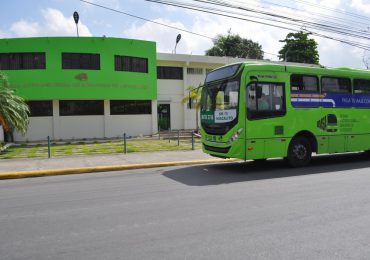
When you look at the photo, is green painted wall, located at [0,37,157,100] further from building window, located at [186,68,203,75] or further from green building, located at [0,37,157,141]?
building window, located at [186,68,203,75]

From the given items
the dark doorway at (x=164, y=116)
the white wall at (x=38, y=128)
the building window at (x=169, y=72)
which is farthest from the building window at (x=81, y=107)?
the building window at (x=169, y=72)

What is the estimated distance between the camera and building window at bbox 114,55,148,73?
83.2 ft

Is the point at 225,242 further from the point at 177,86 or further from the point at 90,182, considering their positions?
the point at 177,86

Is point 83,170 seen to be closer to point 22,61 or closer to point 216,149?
point 216,149

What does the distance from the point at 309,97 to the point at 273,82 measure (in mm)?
1655

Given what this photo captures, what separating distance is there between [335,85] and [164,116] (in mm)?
19390

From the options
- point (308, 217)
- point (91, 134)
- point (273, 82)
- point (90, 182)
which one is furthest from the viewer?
point (91, 134)

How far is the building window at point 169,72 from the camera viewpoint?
2972 centimetres

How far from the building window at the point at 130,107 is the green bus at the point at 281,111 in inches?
589

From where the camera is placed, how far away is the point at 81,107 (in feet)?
81.6

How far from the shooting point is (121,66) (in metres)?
25.5

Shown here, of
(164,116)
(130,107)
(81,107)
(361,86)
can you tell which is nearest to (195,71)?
(164,116)

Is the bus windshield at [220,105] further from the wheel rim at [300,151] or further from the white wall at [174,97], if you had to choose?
the white wall at [174,97]

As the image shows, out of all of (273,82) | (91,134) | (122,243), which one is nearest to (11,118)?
(91,134)
